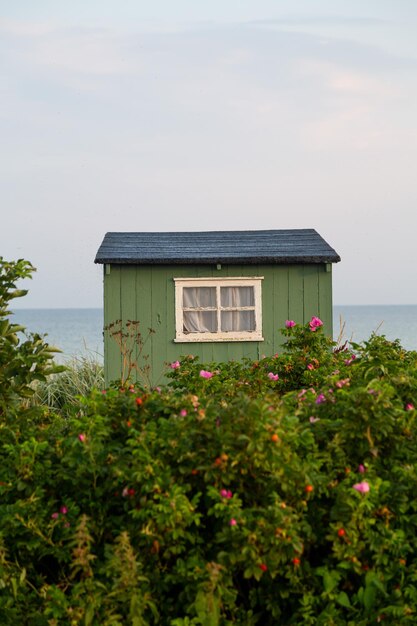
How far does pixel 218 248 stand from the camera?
613 inches

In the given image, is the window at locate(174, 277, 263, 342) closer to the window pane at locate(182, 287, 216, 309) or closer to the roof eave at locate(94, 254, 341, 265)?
the window pane at locate(182, 287, 216, 309)

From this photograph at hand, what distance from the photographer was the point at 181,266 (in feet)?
48.0

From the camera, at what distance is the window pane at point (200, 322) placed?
14750mm

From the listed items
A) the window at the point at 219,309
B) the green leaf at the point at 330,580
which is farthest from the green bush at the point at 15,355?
the window at the point at 219,309

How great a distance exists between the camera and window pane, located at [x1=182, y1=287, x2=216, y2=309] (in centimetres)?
1470

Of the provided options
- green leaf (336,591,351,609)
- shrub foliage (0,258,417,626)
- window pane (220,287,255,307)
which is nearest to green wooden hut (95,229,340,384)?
window pane (220,287,255,307)

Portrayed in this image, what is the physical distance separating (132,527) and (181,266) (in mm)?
11026

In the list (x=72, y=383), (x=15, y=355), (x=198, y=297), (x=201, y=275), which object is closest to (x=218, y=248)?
(x=201, y=275)

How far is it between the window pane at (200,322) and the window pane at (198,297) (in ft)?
0.43

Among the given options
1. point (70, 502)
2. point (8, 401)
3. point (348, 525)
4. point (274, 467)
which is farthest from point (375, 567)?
point (8, 401)

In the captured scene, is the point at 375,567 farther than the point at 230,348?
No

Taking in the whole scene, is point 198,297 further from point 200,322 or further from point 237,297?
point 237,297

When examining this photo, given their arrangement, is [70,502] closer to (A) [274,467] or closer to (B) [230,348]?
(A) [274,467]

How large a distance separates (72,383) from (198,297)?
273cm
